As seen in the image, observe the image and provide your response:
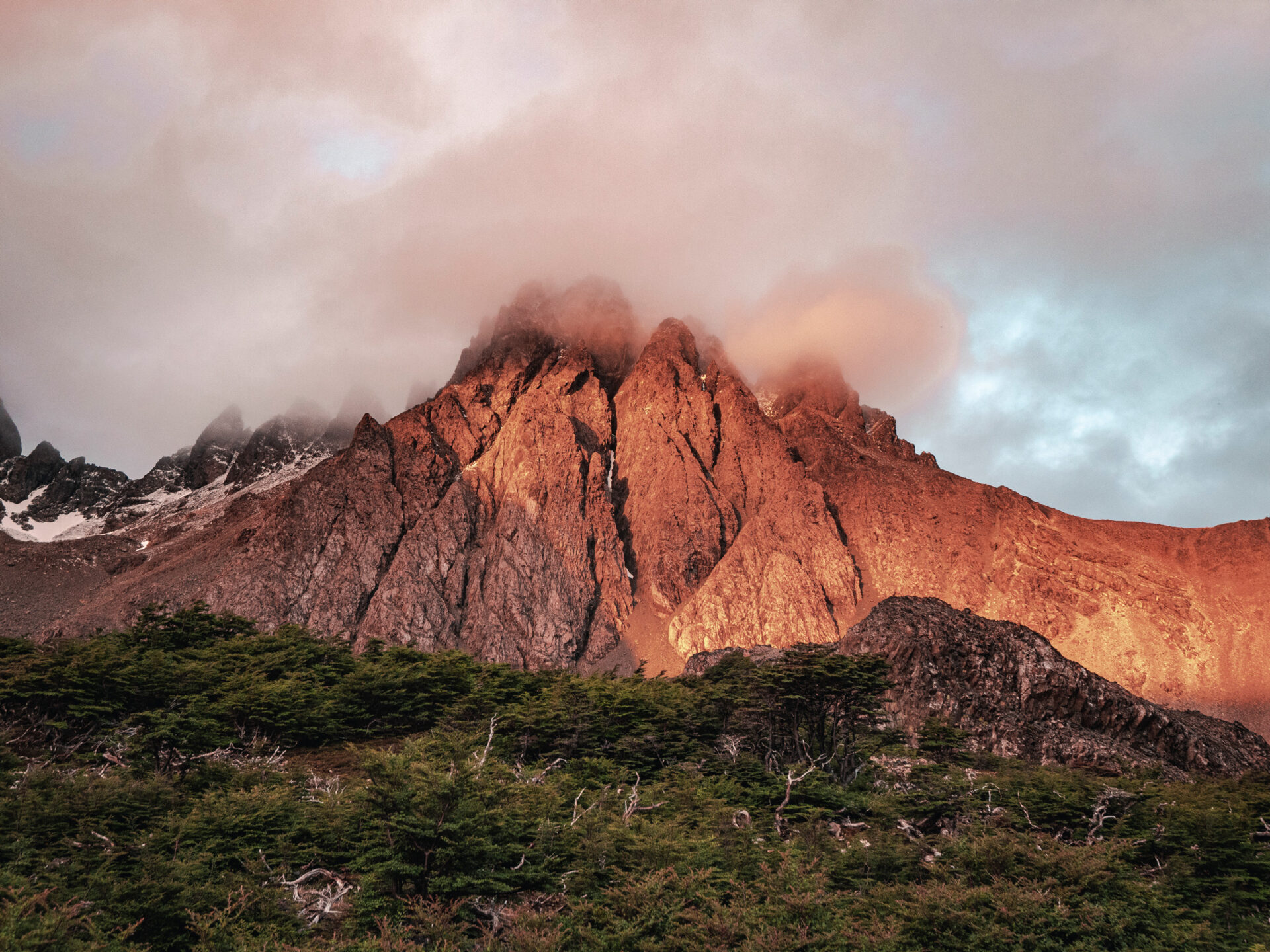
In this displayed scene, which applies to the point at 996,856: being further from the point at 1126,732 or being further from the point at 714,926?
the point at 1126,732

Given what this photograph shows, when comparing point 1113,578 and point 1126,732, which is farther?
point 1113,578

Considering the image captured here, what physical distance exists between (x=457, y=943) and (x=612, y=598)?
129 meters

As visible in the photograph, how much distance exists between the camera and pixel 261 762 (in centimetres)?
2814

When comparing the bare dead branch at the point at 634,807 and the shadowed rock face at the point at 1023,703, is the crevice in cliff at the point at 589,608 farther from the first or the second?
the bare dead branch at the point at 634,807

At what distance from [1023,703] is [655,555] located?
99.6m

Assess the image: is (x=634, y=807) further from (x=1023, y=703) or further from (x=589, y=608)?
(x=589, y=608)

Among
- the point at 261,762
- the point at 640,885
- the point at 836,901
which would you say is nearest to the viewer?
the point at 640,885

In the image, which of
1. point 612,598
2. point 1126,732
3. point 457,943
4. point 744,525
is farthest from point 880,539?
point 457,943

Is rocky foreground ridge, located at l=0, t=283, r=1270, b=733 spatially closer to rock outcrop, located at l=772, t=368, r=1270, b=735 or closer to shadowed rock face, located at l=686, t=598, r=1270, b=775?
rock outcrop, located at l=772, t=368, r=1270, b=735

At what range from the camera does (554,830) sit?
781 inches

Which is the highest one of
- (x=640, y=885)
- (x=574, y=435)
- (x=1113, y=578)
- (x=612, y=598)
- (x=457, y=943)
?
(x=574, y=435)

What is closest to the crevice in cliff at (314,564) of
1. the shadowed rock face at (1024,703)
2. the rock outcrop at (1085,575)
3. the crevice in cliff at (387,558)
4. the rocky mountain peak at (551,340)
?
the crevice in cliff at (387,558)

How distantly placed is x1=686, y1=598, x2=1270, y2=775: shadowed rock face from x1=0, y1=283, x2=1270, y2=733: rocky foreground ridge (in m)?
69.8

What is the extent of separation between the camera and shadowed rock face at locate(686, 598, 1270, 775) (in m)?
46.7
